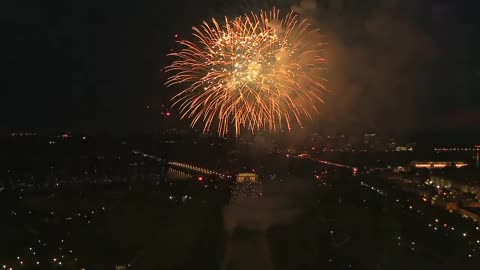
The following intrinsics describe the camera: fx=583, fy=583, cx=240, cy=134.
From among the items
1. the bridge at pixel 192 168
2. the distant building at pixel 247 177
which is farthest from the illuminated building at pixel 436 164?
the distant building at pixel 247 177

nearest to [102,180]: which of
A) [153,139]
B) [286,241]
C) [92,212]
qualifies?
[153,139]

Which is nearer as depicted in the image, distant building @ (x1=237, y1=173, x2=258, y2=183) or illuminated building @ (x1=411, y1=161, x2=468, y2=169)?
distant building @ (x1=237, y1=173, x2=258, y2=183)

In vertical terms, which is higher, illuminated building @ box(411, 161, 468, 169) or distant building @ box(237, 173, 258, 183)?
illuminated building @ box(411, 161, 468, 169)

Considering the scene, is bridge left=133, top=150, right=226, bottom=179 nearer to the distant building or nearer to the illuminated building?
the distant building

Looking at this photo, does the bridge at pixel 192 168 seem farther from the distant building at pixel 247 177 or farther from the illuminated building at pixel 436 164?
the illuminated building at pixel 436 164

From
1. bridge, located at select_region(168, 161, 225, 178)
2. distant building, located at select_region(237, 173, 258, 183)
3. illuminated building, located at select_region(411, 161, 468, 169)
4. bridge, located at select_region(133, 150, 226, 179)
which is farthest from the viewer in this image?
illuminated building, located at select_region(411, 161, 468, 169)

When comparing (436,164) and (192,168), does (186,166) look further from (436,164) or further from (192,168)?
(436,164)

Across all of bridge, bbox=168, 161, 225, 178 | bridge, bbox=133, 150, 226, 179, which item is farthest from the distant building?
bridge, bbox=168, 161, 225, 178

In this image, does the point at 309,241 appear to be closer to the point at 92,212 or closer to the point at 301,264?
the point at 301,264

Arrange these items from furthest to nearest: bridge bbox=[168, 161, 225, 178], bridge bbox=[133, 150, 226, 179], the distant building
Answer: bridge bbox=[133, 150, 226, 179] → bridge bbox=[168, 161, 225, 178] → the distant building
